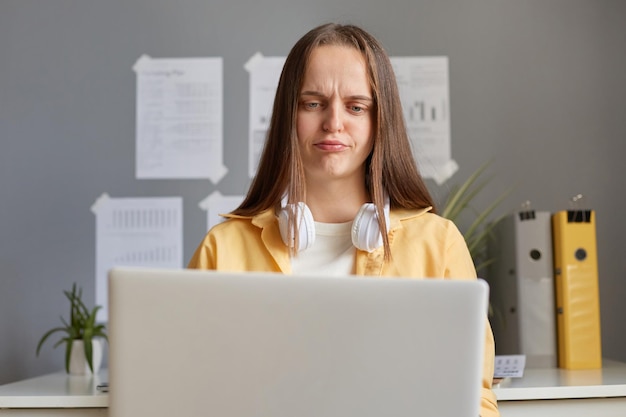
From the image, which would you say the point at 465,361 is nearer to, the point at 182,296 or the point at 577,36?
the point at 182,296

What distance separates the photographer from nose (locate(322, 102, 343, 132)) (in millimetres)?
1378

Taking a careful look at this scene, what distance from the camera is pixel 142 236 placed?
93.9 inches

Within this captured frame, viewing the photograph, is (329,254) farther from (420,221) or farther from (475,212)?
(475,212)

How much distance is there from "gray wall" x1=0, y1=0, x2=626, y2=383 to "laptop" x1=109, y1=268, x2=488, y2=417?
159cm

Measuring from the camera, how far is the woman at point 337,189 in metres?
1.38

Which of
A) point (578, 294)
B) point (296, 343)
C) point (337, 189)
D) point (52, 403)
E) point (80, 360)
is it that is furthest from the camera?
point (80, 360)

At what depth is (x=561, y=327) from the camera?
2047 mm

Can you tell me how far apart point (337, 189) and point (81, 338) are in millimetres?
1049

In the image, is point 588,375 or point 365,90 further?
point 588,375

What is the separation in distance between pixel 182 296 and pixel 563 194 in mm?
1779

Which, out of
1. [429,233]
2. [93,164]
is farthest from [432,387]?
[93,164]

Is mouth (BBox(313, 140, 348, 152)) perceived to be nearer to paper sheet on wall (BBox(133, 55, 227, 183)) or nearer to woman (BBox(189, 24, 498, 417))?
woman (BBox(189, 24, 498, 417))

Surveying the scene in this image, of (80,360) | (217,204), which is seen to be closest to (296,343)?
(80,360)

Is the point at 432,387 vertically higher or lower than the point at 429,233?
lower
